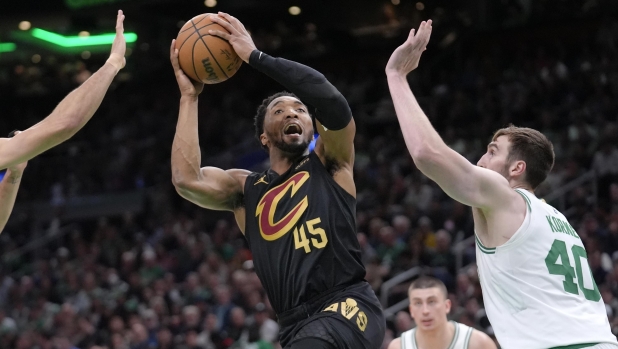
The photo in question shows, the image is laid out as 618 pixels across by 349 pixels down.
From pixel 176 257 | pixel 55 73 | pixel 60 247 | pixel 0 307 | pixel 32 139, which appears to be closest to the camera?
pixel 32 139

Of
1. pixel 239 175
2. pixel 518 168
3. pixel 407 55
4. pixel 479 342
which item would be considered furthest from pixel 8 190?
pixel 479 342

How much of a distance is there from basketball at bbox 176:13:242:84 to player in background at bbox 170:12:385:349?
5 centimetres

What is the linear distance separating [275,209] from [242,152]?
14472 millimetres

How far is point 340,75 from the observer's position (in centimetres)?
2089

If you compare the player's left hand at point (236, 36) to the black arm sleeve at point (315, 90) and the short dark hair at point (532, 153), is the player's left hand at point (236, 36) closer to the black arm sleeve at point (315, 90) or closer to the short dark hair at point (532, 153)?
the black arm sleeve at point (315, 90)

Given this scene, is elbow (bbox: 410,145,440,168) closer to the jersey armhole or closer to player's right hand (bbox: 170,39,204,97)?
the jersey armhole

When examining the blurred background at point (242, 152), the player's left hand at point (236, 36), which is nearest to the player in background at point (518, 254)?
the player's left hand at point (236, 36)

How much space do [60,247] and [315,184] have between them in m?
15.7

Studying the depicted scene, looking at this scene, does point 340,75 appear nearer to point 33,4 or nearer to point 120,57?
point 33,4

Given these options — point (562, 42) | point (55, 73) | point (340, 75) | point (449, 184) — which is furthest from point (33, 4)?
point (449, 184)

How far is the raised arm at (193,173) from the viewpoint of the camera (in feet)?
16.4

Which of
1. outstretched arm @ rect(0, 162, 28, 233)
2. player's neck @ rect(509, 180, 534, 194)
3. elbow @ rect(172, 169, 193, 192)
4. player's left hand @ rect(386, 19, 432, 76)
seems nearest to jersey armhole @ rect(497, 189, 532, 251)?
player's neck @ rect(509, 180, 534, 194)

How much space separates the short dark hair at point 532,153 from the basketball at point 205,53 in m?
1.71

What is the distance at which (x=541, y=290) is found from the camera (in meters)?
3.80
